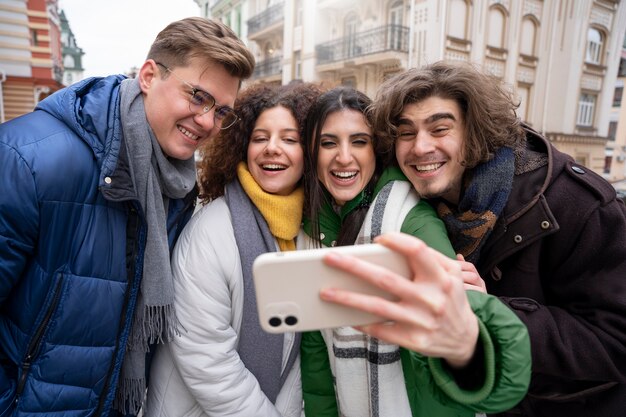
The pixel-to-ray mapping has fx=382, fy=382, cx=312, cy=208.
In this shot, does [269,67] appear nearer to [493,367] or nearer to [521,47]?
[521,47]

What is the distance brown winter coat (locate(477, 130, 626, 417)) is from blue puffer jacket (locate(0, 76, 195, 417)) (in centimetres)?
141

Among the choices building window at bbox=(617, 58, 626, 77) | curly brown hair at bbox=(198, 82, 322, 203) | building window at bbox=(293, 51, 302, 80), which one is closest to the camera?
curly brown hair at bbox=(198, 82, 322, 203)

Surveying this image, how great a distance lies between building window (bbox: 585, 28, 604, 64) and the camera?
1073 cm

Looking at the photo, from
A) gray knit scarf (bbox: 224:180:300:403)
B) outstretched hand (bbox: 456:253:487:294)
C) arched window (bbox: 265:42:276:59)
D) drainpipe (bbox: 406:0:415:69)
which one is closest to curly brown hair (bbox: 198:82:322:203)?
gray knit scarf (bbox: 224:180:300:403)

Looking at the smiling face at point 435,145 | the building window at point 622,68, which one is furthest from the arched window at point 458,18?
the smiling face at point 435,145

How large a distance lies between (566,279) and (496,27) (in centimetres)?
1124

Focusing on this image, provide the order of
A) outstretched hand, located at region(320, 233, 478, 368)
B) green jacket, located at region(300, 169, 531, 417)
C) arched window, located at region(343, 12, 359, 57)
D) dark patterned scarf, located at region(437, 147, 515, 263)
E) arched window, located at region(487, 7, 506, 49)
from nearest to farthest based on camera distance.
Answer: outstretched hand, located at region(320, 233, 478, 368) < green jacket, located at region(300, 169, 531, 417) < dark patterned scarf, located at region(437, 147, 515, 263) < arched window, located at region(487, 7, 506, 49) < arched window, located at region(343, 12, 359, 57)

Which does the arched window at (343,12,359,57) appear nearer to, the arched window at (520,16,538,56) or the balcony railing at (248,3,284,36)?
the balcony railing at (248,3,284,36)

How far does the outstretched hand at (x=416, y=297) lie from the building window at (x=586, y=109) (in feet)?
44.0

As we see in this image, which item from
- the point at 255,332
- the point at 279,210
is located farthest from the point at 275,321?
→ the point at 279,210

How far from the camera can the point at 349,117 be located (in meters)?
1.82

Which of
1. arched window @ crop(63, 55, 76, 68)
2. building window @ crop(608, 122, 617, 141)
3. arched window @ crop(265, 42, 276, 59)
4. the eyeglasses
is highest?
arched window @ crop(63, 55, 76, 68)

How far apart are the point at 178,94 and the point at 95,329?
3.14 feet

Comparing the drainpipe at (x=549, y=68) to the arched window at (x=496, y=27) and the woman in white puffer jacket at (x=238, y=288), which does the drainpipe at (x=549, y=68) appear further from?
the woman in white puffer jacket at (x=238, y=288)
